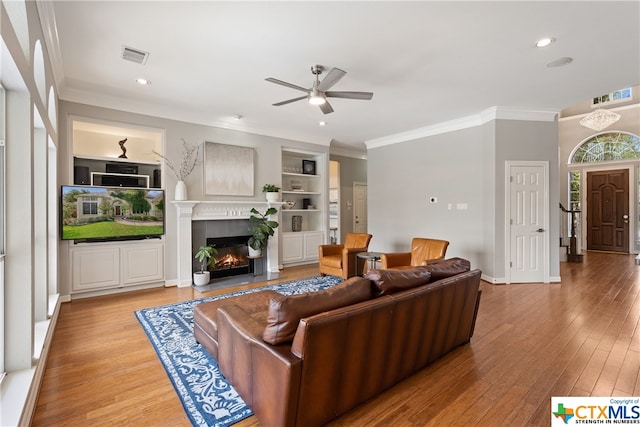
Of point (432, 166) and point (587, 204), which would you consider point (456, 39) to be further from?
point (587, 204)

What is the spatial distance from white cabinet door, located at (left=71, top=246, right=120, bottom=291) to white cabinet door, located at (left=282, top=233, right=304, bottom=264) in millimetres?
3004

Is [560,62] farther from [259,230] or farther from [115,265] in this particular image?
[115,265]

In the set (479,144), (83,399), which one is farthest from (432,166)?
(83,399)

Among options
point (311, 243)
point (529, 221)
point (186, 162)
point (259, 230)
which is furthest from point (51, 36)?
point (529, 221)

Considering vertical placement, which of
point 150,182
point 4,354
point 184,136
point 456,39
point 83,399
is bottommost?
point 83,399

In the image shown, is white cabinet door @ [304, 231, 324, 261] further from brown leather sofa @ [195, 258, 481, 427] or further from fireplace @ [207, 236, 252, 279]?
brown leather sofa @ [195, 258, 481, 427]

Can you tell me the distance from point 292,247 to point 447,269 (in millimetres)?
4339

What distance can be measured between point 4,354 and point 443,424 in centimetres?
285

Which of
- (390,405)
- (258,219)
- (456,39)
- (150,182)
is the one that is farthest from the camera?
(258,219)

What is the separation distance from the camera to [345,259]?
486 centimetres

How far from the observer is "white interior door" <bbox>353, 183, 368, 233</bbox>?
340 inches

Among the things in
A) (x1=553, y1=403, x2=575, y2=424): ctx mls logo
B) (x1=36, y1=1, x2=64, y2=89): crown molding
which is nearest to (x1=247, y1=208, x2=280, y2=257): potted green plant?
(x1=36, y1=1, x2=64, y2=89): crown molding

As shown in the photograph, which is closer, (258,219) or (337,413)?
(337,413)

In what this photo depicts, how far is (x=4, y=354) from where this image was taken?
6.38 ft
